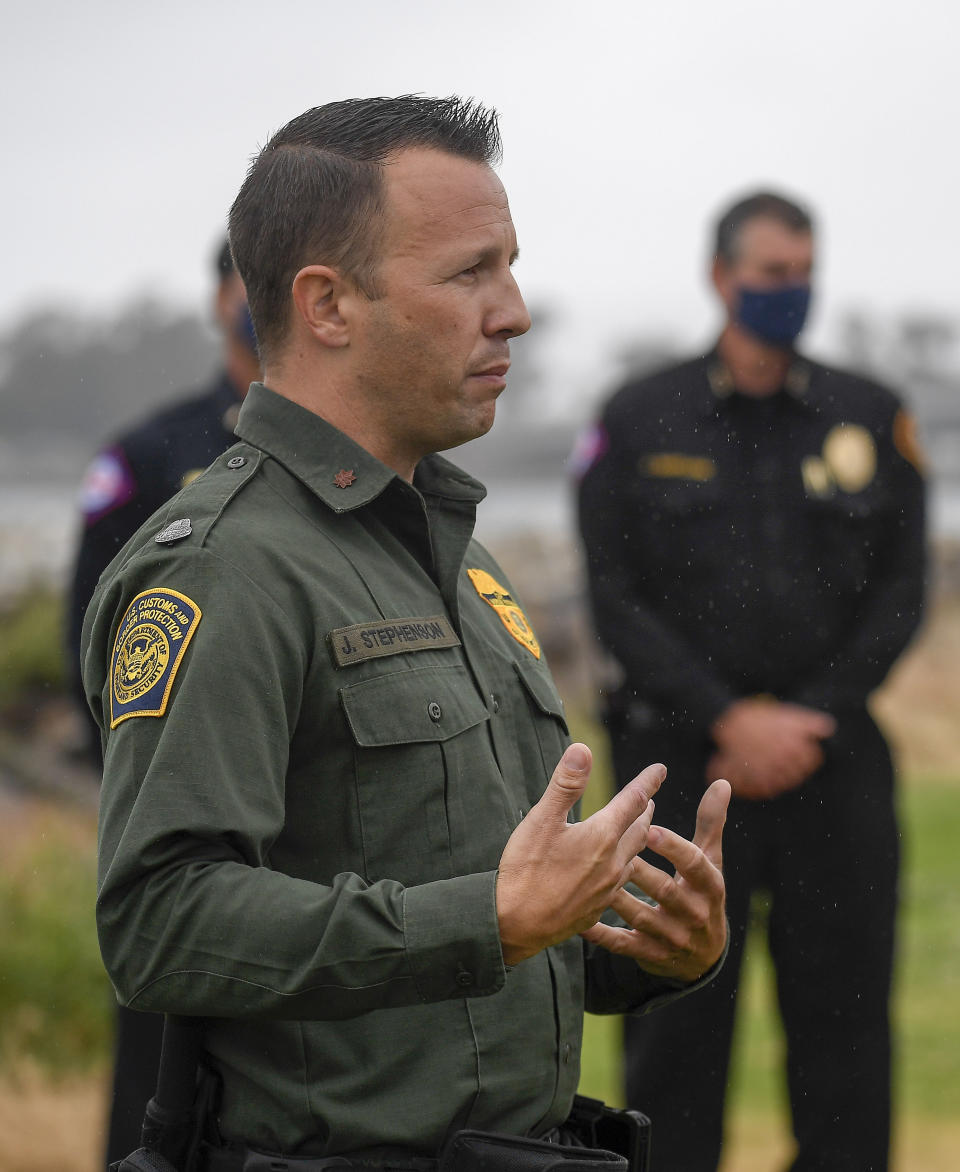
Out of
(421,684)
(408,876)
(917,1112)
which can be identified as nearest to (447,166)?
(421,684)

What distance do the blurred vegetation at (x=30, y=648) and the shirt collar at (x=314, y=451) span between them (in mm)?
4807

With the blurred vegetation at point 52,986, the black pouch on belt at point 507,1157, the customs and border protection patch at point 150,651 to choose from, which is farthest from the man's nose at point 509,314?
the blurred vegetation at point 52,986

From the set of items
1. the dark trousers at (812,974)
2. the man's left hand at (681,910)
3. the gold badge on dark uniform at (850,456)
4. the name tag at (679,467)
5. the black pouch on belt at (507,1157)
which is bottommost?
the dark trousers at (812,974)

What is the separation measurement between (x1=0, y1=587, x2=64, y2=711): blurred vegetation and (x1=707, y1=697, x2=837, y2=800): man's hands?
3944 mm

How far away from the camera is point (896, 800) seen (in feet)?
9.23

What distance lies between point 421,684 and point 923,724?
5553 mm

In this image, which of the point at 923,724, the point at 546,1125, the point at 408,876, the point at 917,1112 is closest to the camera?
the point at 408,876

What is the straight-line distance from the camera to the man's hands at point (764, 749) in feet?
8.86

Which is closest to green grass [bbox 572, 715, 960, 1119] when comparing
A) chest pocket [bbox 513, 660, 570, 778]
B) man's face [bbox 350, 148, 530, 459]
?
chest pocket [bbox 513, 660, 570, 778]

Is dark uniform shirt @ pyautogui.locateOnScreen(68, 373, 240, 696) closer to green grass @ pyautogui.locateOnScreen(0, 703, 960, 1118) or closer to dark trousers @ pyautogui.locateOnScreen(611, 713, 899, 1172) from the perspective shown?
dark trousers @ pyautogui.locateOnScreen(611, 713, 899, 1172)

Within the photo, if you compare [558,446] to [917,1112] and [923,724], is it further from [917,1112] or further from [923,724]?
[917,1112]

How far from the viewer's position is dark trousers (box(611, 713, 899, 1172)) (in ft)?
8.75

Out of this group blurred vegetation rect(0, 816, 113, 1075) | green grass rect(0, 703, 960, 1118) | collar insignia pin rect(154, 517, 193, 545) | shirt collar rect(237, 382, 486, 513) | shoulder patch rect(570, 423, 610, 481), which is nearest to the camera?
collar insignia pin rect(154, 517, 193, 545)

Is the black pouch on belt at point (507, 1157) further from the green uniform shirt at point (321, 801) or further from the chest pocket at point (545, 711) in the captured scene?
the chest pocket at point (545, 711)
